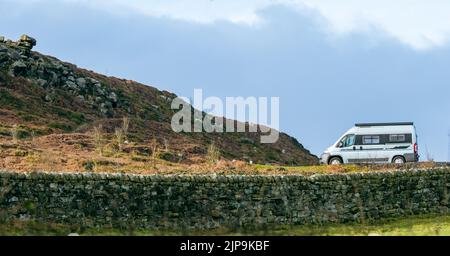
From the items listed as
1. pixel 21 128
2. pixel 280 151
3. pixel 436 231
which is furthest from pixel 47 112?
pixel 436 231

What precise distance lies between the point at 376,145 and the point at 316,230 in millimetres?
14932

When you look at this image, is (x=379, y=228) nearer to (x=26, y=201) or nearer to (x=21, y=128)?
(x=26, y=201)

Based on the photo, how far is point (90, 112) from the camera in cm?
6950

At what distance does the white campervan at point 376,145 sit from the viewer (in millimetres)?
46438

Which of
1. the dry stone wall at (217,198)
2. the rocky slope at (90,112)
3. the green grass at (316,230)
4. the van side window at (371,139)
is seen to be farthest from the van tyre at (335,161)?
the green grass at (316,230)

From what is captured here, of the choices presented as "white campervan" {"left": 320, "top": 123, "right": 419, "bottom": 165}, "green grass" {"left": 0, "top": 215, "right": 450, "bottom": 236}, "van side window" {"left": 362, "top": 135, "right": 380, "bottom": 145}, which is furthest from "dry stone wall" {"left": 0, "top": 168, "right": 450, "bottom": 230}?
"van side window" {"left": 362, "top": 135, "right": 380, "bottom": 145}

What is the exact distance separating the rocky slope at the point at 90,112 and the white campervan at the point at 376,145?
1028 centimetres

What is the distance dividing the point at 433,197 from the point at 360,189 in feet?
11.1

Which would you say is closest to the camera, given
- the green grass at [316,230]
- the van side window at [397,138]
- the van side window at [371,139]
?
the green grass at [316,230]

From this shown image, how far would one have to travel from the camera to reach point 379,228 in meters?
33.3

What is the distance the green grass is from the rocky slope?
2011cm

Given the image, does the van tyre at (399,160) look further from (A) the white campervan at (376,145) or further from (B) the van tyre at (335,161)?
(B) the van tyre at (335,161)

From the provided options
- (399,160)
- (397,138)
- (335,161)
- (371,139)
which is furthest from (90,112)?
(399,160)

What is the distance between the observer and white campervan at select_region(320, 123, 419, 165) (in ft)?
152
